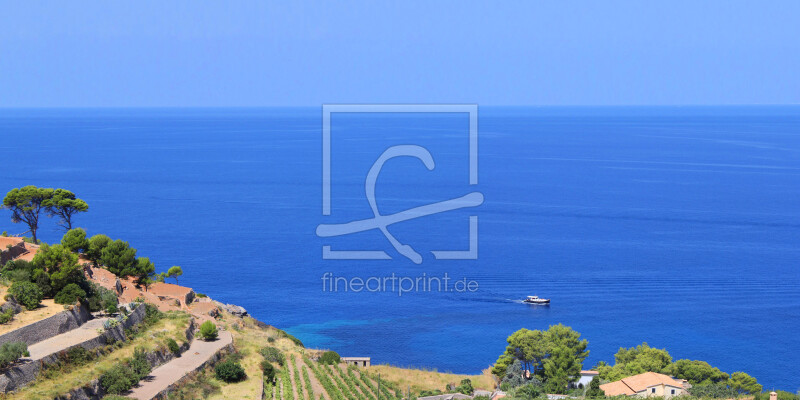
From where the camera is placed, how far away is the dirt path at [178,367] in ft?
97.0

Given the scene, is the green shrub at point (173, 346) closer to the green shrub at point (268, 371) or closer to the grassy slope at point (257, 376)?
the grassy slope at point (257, 376)

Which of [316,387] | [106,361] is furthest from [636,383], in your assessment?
[106,361]

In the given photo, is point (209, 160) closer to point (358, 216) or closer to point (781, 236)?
point (358, 216)

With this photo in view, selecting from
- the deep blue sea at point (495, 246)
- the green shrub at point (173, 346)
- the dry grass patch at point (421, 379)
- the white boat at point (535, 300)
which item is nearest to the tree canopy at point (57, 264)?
the green shrub at point (173, 346)

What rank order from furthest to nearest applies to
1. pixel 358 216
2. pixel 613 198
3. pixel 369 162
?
1. pixel 369 162
2. pixel 613 198
3. pixel 358 216

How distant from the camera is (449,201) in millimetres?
114312

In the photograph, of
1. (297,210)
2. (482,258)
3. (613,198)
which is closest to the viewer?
(482,258)

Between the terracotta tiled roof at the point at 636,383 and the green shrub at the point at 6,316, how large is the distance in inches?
1053

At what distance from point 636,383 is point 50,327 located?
26.9 metres

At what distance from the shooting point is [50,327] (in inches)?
1205

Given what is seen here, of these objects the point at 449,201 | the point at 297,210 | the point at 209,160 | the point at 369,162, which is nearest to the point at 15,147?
the point at 209,160

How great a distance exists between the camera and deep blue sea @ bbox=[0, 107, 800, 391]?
61188mm

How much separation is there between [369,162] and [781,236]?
81.0 meters

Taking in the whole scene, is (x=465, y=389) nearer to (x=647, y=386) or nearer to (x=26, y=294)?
(x=647, y=386)
